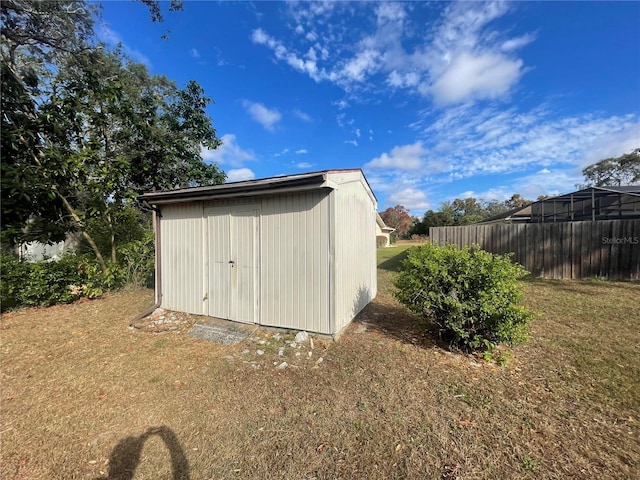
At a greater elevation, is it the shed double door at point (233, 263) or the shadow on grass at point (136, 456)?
the shed double door at point (233, 263)

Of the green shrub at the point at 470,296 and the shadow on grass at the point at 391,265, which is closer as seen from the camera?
the green shrub at the point at 470,296

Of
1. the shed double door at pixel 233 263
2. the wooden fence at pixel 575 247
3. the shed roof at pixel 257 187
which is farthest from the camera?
the wooden fence at pixel 575 247

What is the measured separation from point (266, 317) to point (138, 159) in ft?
24.4

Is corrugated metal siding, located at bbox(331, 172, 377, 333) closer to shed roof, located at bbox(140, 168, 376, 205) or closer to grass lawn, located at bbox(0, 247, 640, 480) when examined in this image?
shed roof, located at bbox(140, 168, 376, 205)

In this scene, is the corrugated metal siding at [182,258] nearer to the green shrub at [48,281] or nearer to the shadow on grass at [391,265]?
the green shrub at [48,281]

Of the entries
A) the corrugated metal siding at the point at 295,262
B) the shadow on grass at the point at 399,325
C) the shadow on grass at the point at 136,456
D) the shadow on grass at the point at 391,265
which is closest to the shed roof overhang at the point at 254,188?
the corrugated metal siding at the point at 295,262

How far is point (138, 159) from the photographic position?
8.48 m

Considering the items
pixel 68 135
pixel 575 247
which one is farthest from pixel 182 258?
pixel 575 247

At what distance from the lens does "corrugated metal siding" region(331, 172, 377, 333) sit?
165 inches

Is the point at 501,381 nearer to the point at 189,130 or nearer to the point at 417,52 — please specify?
the point at 417,52

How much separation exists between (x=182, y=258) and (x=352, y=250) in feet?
11.6

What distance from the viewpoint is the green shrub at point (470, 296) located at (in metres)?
3.19

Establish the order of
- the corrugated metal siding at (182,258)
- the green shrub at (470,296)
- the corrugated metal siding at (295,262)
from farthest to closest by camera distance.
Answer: the corrugated metal siding at (182,258) < the corrugated metal siding at (295,262) < the green shrub at (470,296)

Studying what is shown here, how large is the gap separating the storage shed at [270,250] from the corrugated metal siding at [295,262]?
16 millimetres
